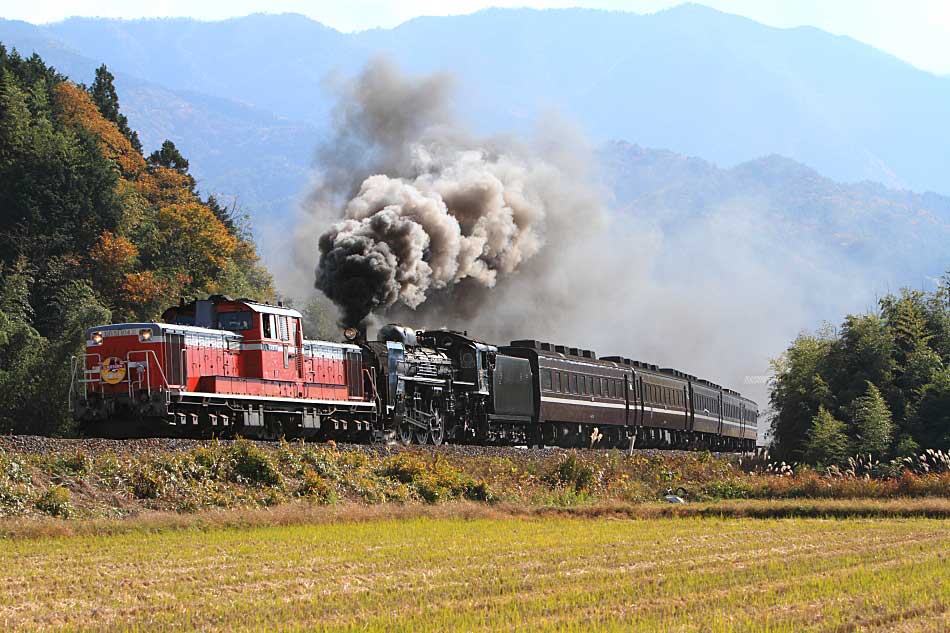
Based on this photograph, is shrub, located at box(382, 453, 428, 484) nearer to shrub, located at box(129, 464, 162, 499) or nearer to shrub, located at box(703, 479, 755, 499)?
shrub, located at box(129, 464, 162, 499)

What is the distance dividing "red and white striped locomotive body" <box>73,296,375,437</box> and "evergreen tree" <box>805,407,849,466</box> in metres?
14.6

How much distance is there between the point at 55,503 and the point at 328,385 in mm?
12126

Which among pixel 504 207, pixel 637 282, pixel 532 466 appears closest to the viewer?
pixel 532 466

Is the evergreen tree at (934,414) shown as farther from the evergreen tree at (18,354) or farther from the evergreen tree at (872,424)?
the evergreen tree at (18,354)

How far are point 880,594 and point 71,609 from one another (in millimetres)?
8665

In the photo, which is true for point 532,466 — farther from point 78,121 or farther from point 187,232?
point 78,121

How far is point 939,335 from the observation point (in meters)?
40.4

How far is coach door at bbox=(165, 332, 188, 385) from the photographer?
2692cm

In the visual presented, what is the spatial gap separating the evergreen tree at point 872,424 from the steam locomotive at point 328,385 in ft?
28.6

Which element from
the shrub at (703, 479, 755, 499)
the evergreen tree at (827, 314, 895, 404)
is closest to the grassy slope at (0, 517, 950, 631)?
the shrub at (703, 479, 755, 499)

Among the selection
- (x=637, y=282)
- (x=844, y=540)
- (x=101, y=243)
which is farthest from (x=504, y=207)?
(x=637, y=282)

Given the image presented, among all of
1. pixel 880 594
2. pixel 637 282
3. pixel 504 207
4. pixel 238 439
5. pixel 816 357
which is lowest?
pixel 880 594

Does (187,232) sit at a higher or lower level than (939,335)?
higher

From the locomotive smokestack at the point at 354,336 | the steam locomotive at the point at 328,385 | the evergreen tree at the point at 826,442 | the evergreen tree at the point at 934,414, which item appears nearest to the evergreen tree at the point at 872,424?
the evergreen tree at the point at 826,442
